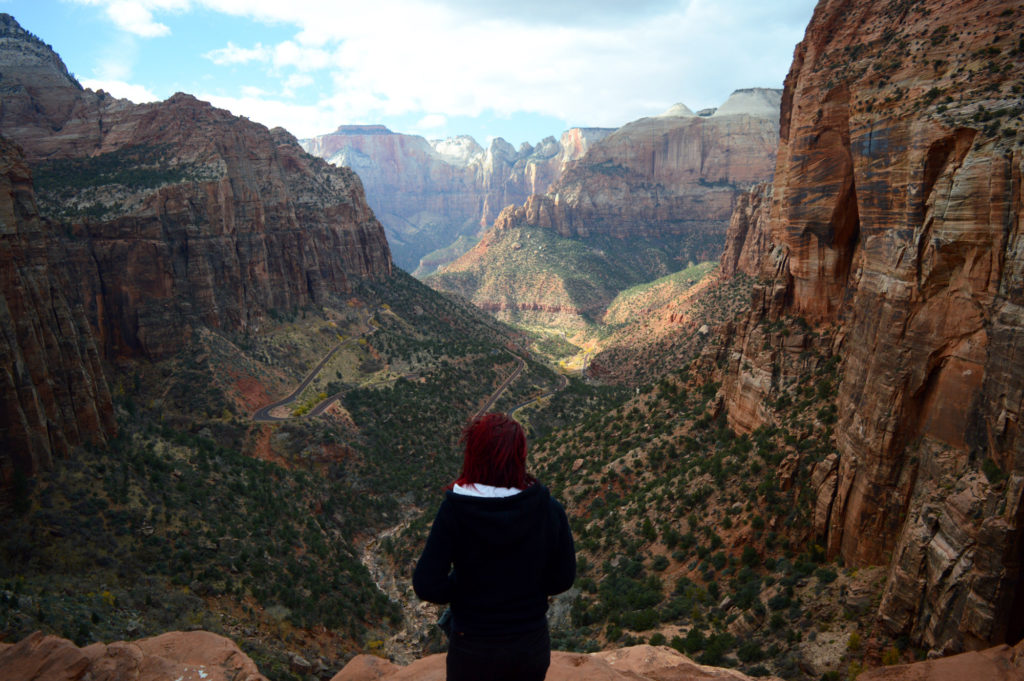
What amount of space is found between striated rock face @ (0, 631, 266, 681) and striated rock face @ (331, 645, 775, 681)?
86.3 inches

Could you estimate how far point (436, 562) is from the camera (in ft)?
18.1

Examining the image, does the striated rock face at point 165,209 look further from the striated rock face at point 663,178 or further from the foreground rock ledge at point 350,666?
the striated rock face at point 663,178

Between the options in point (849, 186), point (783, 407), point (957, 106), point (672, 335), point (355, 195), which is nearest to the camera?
point (957, 106)

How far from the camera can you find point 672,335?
267 feet

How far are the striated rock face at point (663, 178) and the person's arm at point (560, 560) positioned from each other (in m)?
170

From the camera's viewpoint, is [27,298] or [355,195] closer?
[27,298]

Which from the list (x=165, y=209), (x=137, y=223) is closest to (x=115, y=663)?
(x=137, y=223)

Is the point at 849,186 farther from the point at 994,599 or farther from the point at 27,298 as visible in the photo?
the point at 27,298

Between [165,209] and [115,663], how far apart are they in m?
54.3

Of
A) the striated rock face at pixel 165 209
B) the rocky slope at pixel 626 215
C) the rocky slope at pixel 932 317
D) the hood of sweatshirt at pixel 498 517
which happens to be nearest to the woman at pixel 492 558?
the hood of sweatshirt at pixel 498 517

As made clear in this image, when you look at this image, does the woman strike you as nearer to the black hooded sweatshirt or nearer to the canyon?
the black hooded sweatshirt

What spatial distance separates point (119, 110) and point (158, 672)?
236 ft

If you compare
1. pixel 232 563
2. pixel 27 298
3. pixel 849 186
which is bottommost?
pixel 232 563

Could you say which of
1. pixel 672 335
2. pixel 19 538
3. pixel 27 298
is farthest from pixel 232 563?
pixel 672 335
